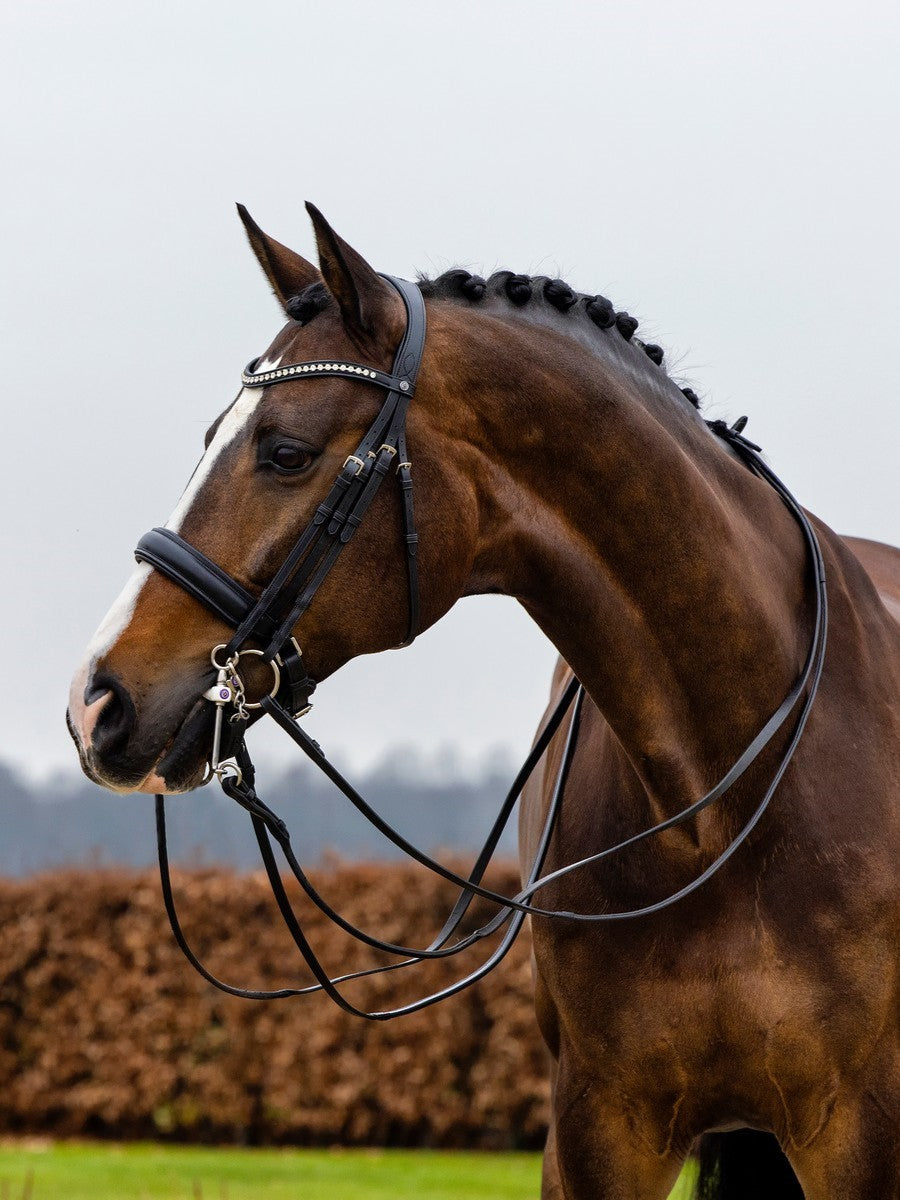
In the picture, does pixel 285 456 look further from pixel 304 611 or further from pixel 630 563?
pixel 630 563

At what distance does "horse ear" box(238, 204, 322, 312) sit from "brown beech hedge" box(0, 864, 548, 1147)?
23.8 feet

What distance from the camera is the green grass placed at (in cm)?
847

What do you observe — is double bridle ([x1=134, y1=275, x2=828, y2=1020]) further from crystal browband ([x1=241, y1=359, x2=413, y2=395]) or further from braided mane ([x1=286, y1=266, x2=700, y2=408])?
braided mane ([x1=286, y1=266, x2=700, y2=408])

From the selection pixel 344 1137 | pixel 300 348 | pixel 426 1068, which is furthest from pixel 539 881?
pixel 344 1137

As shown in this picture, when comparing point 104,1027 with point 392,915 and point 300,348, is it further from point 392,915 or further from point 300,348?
point 300,348

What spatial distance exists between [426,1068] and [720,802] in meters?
7.47

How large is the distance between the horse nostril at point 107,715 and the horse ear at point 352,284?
0.81 meters

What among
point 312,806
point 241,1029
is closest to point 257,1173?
point 241,1029

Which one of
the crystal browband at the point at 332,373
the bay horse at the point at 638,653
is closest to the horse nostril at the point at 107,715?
the bay horse at the point at 638,653

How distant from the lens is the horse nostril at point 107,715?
247 centimetres

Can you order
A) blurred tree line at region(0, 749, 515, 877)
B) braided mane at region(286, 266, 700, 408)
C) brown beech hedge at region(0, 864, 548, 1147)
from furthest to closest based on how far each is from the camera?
1. blurred tree line at region(0, 749, 515, 877)
2. brown beech hedge at region(0, 864, 548, 1147)
3. braided mane at region(286, 266, 700, 408)

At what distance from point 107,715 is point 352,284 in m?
0.90

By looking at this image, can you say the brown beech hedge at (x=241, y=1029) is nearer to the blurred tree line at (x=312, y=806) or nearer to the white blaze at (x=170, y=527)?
the white blaze at (x=170, y=527)

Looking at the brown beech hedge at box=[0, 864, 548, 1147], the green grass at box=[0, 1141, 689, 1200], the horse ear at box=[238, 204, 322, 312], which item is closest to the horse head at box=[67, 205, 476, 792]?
the horse ear at box=[238, 204, 322, 312]
